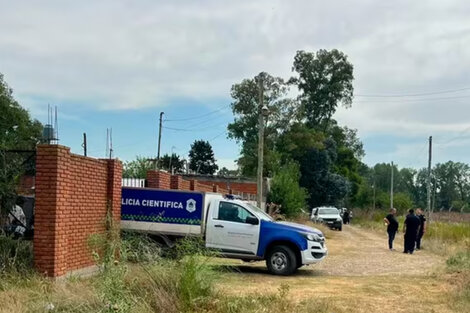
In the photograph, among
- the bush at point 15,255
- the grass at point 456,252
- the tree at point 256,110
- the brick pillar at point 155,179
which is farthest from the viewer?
the tree at point 256,110

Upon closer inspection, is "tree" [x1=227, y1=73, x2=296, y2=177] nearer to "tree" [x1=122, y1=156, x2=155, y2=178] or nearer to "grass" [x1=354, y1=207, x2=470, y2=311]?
"tree" [x1=122, y1=156, x2=155, y2=178]

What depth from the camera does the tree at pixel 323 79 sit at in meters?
67.9

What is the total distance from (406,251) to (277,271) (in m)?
9.60

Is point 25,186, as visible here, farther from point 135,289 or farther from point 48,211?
point 135,289

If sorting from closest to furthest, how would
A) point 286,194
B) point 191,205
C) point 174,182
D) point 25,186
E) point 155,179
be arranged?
point 25,186
point 191,205
point 155,179
point 174,182
point 286,194

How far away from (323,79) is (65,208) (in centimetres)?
5871

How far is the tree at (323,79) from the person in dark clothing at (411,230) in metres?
45.5

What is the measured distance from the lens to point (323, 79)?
222 feet

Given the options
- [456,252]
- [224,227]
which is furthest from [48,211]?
[456,252]

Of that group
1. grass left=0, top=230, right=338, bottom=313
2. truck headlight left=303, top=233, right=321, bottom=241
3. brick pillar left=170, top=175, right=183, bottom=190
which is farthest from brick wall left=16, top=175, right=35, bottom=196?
brick pillar left=170, top=175, right=183, bottom=190

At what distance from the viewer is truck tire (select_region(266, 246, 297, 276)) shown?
15.2 metres

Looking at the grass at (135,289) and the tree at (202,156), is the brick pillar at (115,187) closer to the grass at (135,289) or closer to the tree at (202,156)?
the grass at (135,289)

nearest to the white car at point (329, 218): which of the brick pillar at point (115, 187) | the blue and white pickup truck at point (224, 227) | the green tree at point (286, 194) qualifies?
the green tree at point (286, 194)

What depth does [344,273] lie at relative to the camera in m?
16.4
